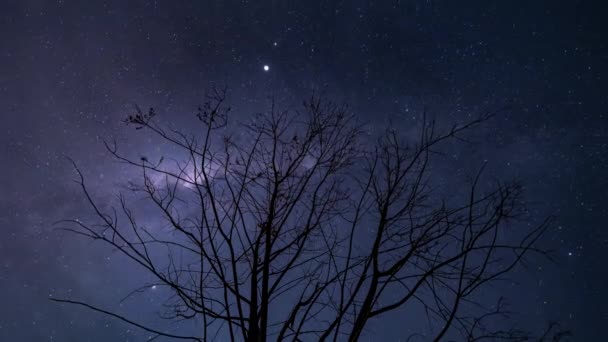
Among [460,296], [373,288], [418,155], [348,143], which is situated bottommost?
[460,296]

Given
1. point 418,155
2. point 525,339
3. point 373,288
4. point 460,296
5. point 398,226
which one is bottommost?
point 525,339

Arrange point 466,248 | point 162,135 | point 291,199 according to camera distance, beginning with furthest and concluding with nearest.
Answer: point 291,199 → point 162,135 → point 466,248

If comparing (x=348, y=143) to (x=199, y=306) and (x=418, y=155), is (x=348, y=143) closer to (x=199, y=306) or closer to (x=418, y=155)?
(x=418, y=155)

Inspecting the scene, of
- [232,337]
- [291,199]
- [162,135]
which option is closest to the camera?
[232,337]

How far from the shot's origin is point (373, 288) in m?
3.10

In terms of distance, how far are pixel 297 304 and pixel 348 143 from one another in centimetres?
160

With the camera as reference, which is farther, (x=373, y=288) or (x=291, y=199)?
(x=291, y=199)

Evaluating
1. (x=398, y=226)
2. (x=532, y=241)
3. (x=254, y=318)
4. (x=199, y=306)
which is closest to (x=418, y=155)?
(x=398, y=226)

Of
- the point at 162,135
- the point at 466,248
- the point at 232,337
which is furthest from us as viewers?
the point at 162,135

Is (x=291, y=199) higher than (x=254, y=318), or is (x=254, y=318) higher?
(x=291, y=199)

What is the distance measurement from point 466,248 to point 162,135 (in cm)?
273

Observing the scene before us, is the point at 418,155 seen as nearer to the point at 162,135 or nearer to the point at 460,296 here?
the point at 460,296

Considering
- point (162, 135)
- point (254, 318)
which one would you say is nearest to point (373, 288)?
point (254, 318)

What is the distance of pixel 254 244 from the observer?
353cm
